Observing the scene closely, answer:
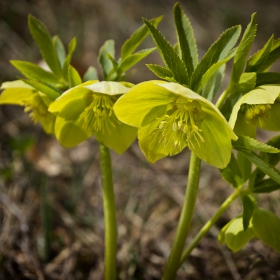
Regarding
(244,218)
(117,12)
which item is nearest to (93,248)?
(244,218)

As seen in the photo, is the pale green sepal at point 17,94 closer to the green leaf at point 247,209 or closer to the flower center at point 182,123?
the flower center at point 182,123

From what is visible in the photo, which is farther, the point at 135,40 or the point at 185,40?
the point at 135,40

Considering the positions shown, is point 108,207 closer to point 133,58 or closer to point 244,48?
point 133,58

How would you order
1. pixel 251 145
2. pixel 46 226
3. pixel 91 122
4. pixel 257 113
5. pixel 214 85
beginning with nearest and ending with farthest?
pixel 251 145 → pixel 257 113 → pixel 214 85 → pixel 91 122 → pixel 46 226

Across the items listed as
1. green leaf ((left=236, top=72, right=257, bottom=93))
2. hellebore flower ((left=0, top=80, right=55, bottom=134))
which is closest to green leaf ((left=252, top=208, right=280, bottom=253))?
green leaf ((left=236, top=72, right=257, bottom=93))

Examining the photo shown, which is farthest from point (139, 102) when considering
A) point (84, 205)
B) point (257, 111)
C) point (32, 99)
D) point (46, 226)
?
point (84, 205)

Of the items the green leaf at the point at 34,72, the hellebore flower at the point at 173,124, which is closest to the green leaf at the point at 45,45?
the green leaf at the point at 34,72

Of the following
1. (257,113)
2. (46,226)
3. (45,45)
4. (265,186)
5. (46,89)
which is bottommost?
(46,226)
